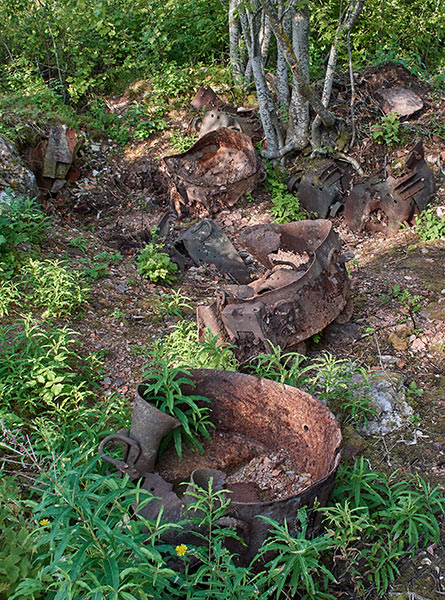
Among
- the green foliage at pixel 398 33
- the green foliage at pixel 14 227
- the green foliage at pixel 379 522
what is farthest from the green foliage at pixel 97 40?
the green foliage at pixel 379 522

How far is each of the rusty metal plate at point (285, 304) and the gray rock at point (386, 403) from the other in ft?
2.20

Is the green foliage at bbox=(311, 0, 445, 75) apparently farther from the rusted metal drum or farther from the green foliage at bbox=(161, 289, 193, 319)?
the rusted metal drum

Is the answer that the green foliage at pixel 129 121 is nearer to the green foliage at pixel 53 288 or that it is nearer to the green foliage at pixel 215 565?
the green foliage at pixel 53 288

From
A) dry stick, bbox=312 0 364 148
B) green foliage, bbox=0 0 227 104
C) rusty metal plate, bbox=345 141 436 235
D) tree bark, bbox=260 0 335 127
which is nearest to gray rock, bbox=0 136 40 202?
green foliage, bbox=0 0 227 104

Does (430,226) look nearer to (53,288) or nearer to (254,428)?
(254,428)

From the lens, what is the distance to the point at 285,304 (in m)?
3.86

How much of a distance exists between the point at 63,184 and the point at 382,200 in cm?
404

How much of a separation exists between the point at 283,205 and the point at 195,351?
11.4ft

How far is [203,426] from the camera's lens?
291 cm

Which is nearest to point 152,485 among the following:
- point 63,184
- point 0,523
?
point 0,523

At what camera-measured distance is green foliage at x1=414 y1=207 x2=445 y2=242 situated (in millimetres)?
5668

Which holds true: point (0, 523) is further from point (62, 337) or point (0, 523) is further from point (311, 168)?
point (311, 168)

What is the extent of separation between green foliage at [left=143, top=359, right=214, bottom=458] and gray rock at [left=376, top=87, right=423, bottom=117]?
575 centimetres

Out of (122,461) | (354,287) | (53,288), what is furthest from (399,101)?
(122,461)
